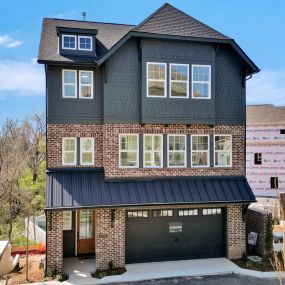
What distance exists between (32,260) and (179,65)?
11.0 m

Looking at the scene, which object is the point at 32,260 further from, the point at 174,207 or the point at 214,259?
the point at 214,259

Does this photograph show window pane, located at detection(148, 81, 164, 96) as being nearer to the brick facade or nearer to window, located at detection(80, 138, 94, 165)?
the brick facade

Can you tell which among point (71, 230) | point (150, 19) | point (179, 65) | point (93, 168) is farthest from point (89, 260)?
point (150, 19)

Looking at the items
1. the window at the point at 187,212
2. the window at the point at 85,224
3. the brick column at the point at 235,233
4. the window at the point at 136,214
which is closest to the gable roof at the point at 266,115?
the brick column at the point at 235,233

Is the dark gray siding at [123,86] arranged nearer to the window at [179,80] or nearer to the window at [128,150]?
→ the window at [128,150]

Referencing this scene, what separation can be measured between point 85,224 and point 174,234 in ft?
13.7

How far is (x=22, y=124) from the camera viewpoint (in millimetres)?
36531

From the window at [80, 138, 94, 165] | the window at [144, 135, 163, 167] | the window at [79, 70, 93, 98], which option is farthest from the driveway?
the window at [79, 70, 93, 98]

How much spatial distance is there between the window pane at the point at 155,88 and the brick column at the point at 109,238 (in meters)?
5.33

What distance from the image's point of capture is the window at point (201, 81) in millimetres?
13547

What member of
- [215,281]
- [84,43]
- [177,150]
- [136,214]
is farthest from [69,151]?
[215,281]

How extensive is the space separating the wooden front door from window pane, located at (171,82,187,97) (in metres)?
6.74

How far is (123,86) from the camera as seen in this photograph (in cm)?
1299

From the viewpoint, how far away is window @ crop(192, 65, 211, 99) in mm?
13547
